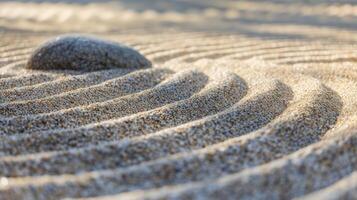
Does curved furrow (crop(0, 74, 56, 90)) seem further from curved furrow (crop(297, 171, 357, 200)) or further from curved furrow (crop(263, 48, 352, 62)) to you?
curved furrow (crop(297, 171, 357, 200))

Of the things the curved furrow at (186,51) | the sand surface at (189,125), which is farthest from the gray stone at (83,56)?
the curved furrow at (186,51)

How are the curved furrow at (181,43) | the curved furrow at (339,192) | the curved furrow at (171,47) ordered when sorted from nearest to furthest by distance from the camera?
the curved furrow at (339,192), the curved furrow at (171,47), the curved furrow at (181,43)

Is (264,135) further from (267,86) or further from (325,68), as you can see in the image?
(325,68)

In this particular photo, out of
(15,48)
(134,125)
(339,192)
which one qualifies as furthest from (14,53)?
(339,192)

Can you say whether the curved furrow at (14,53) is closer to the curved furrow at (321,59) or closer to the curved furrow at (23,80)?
the curved furrow at (23,80)

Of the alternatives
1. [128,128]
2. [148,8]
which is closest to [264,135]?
[128,128]

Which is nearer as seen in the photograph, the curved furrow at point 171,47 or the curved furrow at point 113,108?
the curved furrow at point 113,108
